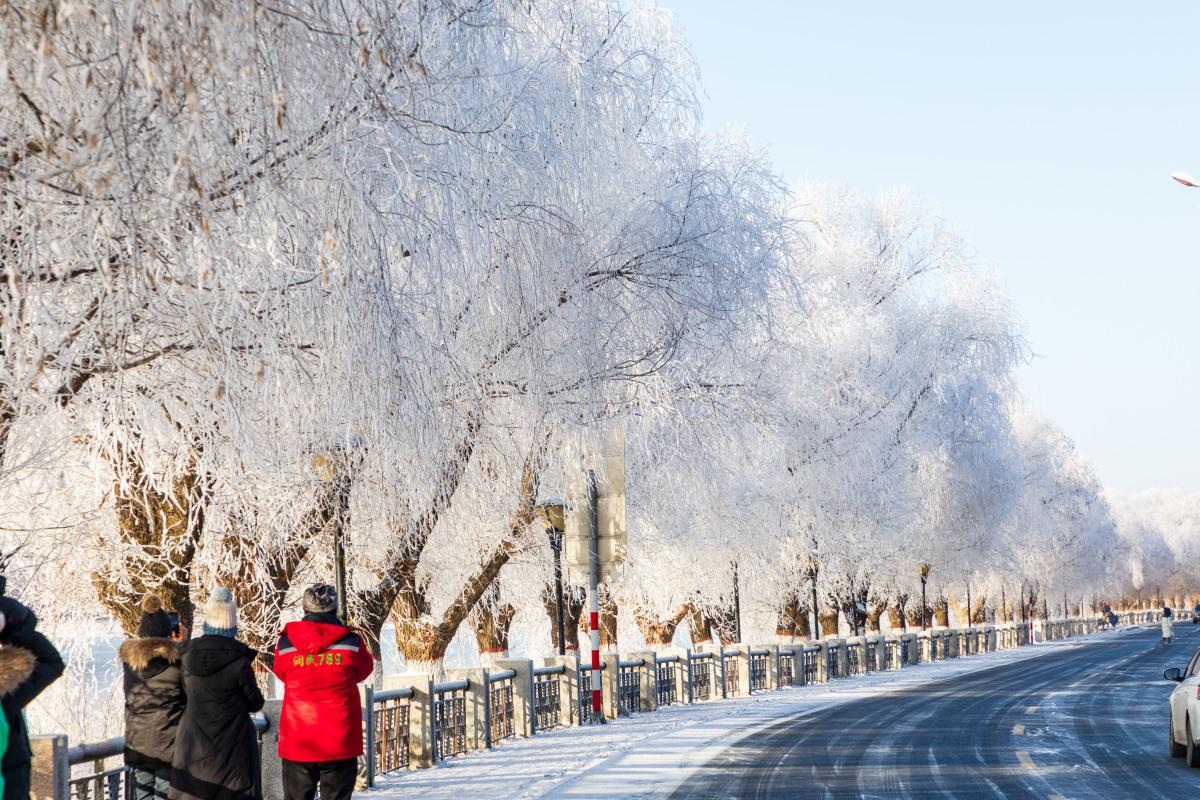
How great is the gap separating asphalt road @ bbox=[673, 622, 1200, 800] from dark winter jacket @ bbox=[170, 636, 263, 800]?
5.55 meters

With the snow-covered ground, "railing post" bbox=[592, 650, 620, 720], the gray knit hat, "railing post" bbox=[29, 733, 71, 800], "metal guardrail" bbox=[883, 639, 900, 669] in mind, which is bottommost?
"metal guardrail" bbox=[883, 639, 900, 669]

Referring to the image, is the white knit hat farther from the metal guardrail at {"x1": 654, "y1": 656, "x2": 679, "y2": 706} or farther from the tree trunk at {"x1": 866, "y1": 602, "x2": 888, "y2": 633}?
the tree trunk at {"x1": 866, "y1": 602, "x2": 888, "y2": 633}

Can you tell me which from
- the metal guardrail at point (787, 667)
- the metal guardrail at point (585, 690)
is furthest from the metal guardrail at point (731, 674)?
the metal guardrail at point (585, 690)

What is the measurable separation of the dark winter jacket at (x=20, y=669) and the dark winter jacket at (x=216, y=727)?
216 centimetres

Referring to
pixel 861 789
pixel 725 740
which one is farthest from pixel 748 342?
pixel 861 789

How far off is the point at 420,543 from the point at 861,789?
19.7 feet

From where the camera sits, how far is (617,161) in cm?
1544

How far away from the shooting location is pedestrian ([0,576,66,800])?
5523 millimetres

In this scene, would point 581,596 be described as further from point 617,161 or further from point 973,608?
point 973,608

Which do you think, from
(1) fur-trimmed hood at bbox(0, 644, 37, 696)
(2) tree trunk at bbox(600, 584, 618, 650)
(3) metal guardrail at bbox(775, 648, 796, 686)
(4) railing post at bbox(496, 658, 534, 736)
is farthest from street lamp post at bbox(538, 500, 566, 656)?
(1) fur-trimmed hood at bbox(0, 644, 37, 696)

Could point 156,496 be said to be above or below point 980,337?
below

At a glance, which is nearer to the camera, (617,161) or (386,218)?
(386,218)

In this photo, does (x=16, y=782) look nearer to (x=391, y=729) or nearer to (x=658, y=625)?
(x=391, y=729)

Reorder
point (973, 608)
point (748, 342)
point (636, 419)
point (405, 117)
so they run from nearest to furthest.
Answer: point (405, 117)
point (636, 419)
point (748, 342)
point (973, 608)
